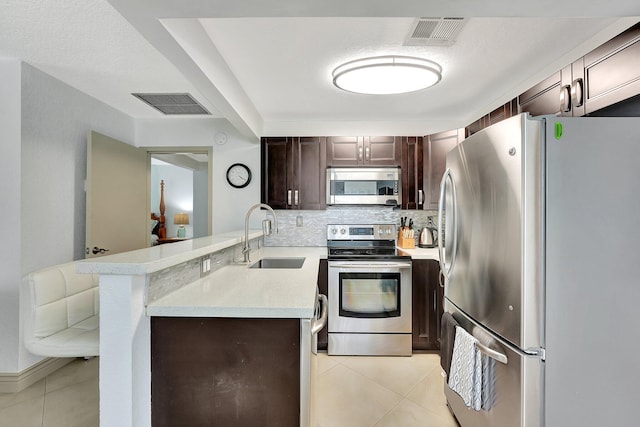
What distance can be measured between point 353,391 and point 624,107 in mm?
2328

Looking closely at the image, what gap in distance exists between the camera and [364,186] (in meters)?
3.37

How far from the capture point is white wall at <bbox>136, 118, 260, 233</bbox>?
12.1ft

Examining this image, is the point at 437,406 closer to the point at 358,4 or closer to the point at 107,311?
the point at 107,311

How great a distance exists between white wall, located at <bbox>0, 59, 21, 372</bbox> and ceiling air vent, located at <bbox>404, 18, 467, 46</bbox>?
2.75 m

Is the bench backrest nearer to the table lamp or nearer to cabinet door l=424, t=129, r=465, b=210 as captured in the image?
cabinet door l=424, t=129, r=465, b=210

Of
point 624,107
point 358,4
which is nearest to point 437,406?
point 624,107

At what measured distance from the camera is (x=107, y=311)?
124 centimetres

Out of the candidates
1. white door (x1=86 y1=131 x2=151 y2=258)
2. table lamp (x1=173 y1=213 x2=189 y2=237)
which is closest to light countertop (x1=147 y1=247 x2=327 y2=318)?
white door (x1=86 y1=131 x2=151 y2=258)

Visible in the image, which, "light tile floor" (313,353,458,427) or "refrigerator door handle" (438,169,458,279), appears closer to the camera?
"refrigerator door handle" (438,169,458,279)

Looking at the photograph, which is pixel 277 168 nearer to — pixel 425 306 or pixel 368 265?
pixel 368 265

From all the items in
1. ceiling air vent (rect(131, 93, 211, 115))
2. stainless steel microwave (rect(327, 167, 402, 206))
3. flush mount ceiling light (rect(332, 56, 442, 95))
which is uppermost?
ceiling air vent (rect(131, 93, 211, 115))

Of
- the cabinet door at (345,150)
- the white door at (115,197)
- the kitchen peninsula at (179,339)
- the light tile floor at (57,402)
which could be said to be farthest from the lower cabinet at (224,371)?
the cabinet door at (345,150)

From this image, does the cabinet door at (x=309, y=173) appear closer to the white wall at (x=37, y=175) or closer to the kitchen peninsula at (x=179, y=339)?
the white wall at (x=37, y=175)

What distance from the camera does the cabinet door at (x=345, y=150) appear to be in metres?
3.39
